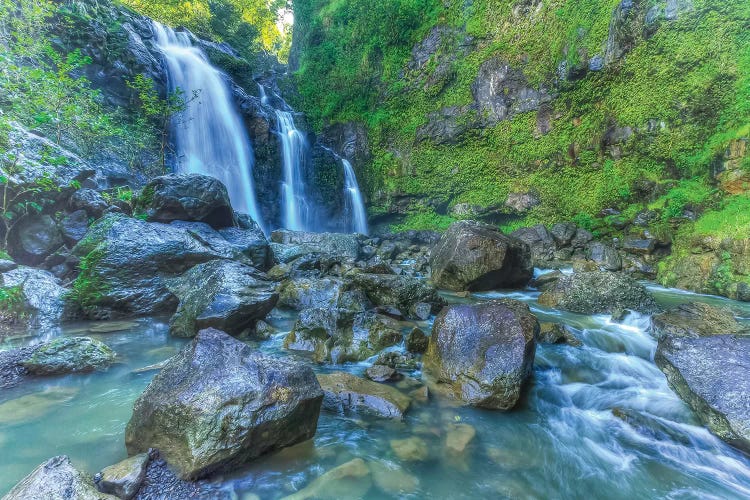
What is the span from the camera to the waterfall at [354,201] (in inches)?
701

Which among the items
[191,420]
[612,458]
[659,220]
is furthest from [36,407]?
[659,220]

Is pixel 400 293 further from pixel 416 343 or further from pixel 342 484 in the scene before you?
pixel 342 484

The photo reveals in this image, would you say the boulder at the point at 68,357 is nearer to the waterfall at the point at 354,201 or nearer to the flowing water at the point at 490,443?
the flowing water at the point at 490,443

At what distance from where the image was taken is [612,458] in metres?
2.75

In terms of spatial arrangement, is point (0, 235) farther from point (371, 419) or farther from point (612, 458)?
point (612, 458)

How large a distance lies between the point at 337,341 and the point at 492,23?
16.2 m

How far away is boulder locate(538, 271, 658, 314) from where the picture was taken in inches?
235

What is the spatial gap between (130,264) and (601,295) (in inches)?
316

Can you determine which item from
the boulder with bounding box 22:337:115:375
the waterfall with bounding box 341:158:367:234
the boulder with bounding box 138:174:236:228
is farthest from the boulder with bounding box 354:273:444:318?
the waterfall with bounding box 341:158:367:234

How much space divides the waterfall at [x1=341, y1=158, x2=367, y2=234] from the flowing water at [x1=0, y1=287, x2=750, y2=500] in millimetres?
14189

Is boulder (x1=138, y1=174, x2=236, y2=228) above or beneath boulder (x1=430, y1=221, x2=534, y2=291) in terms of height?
above

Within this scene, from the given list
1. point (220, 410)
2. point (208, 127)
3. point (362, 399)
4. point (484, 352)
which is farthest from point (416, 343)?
point (208, 127)

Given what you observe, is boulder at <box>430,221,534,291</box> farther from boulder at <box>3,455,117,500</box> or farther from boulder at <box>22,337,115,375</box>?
boulder at <box>3,455,117,500</box>

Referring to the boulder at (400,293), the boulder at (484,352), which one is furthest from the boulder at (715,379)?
the boulder at (400,293)
